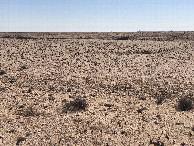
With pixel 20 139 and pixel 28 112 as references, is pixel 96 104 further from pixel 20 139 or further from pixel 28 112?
pixel 20 139

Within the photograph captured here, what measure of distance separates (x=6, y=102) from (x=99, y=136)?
5.43 m

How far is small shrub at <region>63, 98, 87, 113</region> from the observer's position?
10.4 meters

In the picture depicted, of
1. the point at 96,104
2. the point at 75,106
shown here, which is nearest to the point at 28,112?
the point at 75,106

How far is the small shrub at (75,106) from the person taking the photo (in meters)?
10.4

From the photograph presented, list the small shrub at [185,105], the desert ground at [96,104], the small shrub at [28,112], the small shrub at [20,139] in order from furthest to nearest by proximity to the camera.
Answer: the small shrub at [185,105] → the small shrub at [28,112] → the desert ground at [96,104] → the small shrub at [20,139]

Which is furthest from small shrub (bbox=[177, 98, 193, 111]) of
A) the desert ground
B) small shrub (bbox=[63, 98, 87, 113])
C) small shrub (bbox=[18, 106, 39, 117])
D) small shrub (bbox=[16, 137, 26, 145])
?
small shrub (bbox=[16, 137, 26, 145])

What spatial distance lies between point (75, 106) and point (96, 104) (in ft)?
3.66

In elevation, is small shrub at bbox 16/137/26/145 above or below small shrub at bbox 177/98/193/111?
below

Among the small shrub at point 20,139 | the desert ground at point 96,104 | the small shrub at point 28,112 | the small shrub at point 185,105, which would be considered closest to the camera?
the small shrub at point 20,139

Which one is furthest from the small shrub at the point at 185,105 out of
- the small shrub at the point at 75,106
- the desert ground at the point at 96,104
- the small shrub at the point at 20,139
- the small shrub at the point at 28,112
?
the small shrub at the point at 20,139

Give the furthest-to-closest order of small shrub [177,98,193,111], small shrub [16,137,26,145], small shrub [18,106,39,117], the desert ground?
small shrub [177,98,193,111] → small shrub [18,106,39,117] → the desert ground → small shrub [16,137,26,145]

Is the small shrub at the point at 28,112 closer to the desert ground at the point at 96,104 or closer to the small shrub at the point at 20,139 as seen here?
the desert ground at the point at 96,104

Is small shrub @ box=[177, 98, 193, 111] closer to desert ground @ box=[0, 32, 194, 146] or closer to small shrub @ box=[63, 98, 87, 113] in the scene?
desert ground @ box=[0, 32, 194, 146]

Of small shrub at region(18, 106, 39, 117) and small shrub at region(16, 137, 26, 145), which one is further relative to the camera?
small shrub at region(18, 106, 39, 117)
